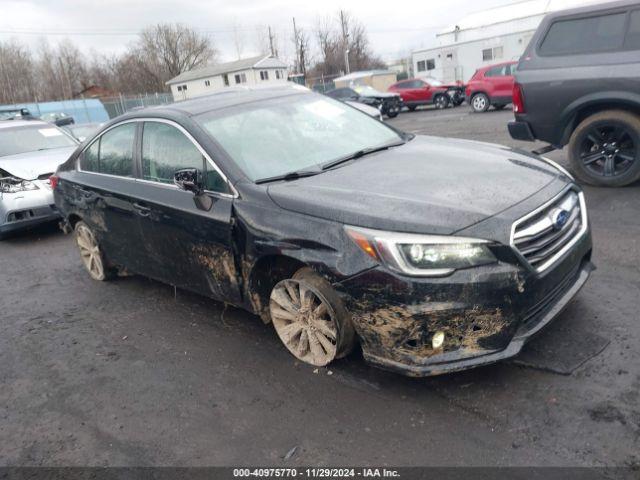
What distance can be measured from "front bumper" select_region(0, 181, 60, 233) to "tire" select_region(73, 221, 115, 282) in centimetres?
218

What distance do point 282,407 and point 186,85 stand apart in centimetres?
6473

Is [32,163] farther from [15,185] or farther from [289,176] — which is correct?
[289,176]

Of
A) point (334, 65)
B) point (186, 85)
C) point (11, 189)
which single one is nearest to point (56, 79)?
point (186, 85)

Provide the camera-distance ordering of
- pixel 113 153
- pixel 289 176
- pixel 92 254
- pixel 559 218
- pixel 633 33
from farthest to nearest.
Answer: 1. pixel 633 33
2. pixel 92 254
3. pixel 113 153
4. pixel 289 176
5. pixel 559 218

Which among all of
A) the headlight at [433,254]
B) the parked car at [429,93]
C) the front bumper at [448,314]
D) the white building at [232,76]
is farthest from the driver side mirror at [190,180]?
the white building at [232,76]

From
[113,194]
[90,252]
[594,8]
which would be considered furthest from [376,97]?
[113,194]

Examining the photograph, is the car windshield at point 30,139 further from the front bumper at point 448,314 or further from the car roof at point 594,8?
the front bumper at point 448,314

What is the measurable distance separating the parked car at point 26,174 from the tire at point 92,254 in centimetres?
221

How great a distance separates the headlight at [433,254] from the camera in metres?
2.71

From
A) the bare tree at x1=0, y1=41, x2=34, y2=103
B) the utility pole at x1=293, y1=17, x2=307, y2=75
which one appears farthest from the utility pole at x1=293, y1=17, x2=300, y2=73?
the bare tree at x1=0, y1=41, x2=34, y2=103

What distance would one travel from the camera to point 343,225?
2.92 m

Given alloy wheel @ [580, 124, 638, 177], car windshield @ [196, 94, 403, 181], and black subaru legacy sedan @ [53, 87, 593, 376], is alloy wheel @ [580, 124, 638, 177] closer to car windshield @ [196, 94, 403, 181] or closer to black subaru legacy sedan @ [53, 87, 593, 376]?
black subaru legacy sedan @ [53, 87, 593, 376]

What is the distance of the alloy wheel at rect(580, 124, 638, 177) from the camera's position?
6.26m

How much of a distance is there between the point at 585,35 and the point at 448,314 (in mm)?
5274
